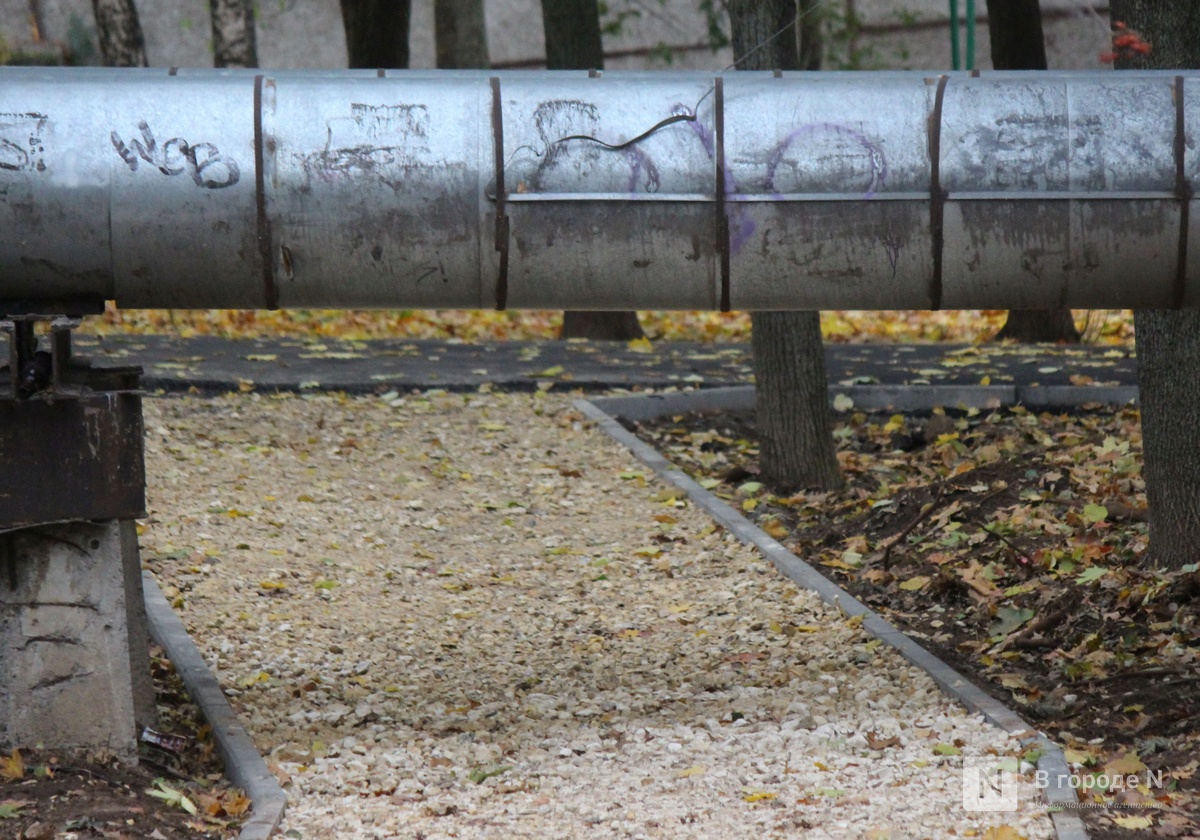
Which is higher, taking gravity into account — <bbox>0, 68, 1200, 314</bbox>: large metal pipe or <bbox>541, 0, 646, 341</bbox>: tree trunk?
<bbox>541, 0, 646, 341</bbox>: tree trunk

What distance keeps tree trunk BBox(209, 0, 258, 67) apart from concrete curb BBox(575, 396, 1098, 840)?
6135 millimetres

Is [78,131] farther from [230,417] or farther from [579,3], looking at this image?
[579,3]

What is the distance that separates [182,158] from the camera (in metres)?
4.58

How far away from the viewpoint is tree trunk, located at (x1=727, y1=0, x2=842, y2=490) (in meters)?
8.38

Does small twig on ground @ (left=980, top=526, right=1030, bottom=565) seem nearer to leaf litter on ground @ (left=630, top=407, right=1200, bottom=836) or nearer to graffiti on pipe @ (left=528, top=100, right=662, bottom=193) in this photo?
leaf litter on ground @ (left=630, top=407, right=1200, bottom=836)

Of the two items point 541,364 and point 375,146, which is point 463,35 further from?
point 375,146

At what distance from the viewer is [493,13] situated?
20953 millimetres

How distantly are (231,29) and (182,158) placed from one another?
9.97 metres

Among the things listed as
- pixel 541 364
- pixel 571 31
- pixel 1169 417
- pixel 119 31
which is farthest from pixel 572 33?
pixel 1169 417

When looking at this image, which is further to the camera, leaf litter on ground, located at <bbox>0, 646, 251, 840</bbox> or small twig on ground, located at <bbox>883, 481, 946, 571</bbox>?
small twig on ground, located at <bbox>883, 481, 946, 571</bbox>

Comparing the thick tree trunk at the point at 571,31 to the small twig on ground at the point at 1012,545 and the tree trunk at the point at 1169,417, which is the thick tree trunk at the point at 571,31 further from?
the tree trunk at the point at 1169,417

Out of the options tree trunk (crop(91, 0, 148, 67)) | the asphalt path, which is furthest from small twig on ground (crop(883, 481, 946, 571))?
tree trunk (crop(91, 0, 148, 67))

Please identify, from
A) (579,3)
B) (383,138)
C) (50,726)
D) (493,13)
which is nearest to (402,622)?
(50,726)

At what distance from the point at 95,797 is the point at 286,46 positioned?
1869 centimetres
